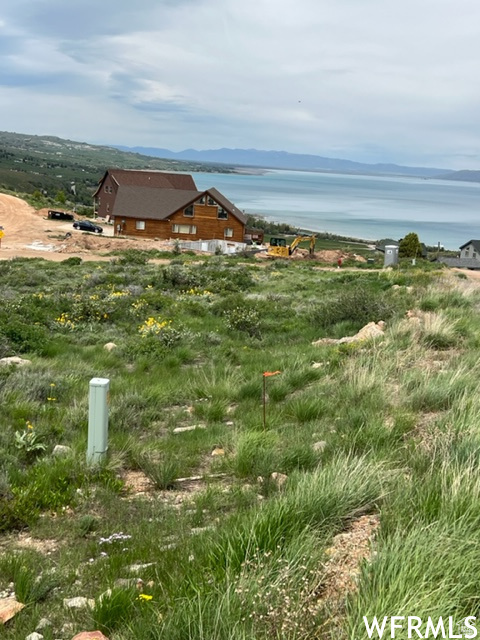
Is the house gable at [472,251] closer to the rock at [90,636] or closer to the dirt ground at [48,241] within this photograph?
the dirt ground at [48,241]

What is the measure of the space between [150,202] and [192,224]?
5577 millimetres

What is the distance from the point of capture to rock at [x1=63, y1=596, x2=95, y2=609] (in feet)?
10.8

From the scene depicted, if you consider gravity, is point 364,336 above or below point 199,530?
above

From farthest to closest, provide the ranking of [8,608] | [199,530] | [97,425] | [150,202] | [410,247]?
[410,247] → [150,202] → [97,425] → [199,530] → [8,608]

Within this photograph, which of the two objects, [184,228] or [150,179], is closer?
[184,228]

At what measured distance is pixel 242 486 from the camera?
5.02m

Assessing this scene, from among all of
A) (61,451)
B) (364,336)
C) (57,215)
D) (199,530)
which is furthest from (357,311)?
(57,215)

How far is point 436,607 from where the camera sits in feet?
8.62

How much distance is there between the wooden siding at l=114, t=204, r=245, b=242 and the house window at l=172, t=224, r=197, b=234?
0.21 meters

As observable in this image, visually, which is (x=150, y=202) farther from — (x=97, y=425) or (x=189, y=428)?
(x=97, y=425)

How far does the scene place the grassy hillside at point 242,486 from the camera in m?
2.88

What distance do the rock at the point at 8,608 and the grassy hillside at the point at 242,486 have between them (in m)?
A: 0.05

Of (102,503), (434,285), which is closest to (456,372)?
(102,503)

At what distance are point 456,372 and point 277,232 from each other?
327 feet
